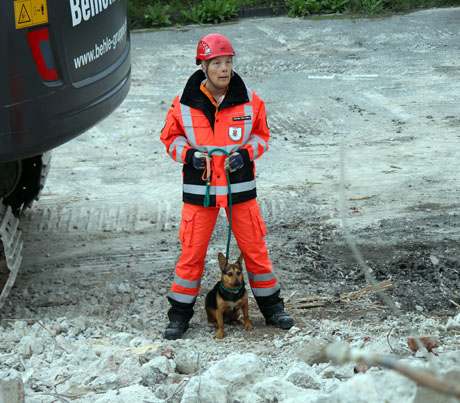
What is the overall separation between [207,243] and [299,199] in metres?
2.41

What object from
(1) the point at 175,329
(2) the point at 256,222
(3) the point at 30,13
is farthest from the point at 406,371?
(1) the point at 175,329

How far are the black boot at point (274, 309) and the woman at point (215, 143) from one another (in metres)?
0.33

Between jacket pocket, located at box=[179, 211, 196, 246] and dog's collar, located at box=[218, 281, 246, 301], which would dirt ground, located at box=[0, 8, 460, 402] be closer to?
dog's collar, located at box=[218, 281, 246, 301]

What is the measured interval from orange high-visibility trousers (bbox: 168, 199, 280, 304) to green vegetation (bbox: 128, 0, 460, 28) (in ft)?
31.0

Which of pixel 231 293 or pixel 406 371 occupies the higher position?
pixel 406 371

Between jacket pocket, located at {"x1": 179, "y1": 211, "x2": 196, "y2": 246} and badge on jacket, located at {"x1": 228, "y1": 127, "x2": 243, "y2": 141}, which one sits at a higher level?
badge on jacket, located at {"x1": 228, "y1": 127, "x2": 243, "y2": 141}

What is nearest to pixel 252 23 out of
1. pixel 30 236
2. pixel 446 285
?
pixel 30 236

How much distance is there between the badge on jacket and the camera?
5.51 meters

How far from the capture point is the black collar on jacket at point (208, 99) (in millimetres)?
5496

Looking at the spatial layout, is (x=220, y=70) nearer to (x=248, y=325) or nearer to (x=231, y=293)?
(x=231, y=293)

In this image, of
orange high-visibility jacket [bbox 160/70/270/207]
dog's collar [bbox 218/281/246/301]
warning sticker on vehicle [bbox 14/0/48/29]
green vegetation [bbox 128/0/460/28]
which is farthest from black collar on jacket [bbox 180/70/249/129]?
green vegetation [bbox 128/0/460/28]

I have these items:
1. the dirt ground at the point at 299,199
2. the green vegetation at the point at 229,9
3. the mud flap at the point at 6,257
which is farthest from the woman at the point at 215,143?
the green vegetation at the point at 229,9

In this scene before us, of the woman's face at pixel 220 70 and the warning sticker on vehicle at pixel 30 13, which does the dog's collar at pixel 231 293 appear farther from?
the warning sticker on vehicle at pixel 30 13

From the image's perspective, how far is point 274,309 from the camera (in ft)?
19.0
